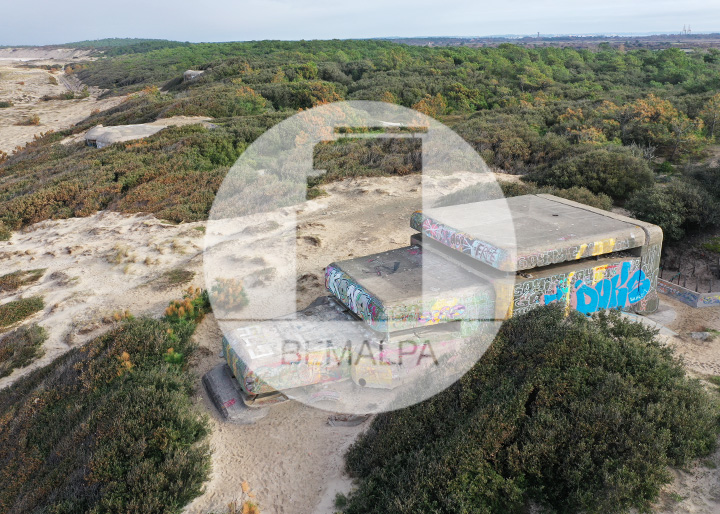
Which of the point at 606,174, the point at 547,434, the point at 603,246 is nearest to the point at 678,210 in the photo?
the point at 606,174

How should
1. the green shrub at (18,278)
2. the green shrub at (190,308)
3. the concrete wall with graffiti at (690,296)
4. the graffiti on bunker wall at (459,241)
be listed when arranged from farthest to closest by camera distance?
the green shrub at (18,278) → the green shrub at (190,308) → the concrete wall with graffiti at (690,296) → the graffiti on bunker wall at (459,241)

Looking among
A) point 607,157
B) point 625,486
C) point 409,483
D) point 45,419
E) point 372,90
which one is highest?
point 372,90

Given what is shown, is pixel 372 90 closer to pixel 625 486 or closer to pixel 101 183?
pixel 101 183

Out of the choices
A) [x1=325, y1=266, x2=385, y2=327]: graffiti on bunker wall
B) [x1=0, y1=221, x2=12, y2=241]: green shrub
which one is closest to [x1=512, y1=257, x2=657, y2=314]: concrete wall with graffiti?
[x1=325, y1=266, x2=385, y2=327]: graffiti on bunker wall

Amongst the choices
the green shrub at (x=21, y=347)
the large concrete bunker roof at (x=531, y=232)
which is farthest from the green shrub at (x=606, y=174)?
the green shrub at (x=21, y=347)

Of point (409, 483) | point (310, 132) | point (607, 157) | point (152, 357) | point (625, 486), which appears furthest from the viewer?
point (310, 132)

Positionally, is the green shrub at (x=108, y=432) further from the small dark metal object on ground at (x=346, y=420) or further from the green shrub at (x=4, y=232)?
the green shrub at (x=4, y=232)

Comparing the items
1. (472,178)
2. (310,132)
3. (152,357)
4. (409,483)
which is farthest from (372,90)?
(409,483)

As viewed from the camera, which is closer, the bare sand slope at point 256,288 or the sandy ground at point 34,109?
the bare sand slope at point 256,288
